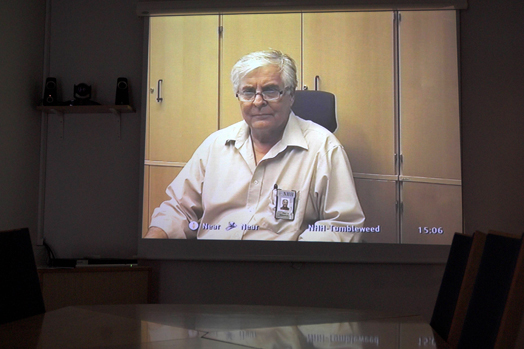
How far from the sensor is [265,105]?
3.64 meters

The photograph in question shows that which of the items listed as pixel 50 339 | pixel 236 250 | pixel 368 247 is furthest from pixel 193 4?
pixel 50 339

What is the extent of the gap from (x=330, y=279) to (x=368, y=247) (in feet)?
1.24

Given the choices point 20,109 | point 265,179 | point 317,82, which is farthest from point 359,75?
point 20,109

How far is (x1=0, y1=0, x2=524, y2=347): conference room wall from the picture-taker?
11.7ft

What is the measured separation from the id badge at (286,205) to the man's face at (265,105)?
49 cm

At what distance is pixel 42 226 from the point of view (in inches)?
150

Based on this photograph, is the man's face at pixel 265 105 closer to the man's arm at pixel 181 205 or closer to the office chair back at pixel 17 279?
the man's arm at pixel 181 205

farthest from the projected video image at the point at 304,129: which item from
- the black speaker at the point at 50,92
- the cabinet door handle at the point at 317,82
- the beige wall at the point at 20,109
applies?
the beige wall at the point at 20,109

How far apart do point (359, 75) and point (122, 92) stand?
182cm

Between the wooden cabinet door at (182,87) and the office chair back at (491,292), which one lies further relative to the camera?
the wooden cabinet door at (182,87)

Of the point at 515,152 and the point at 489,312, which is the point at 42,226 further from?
the point at 515,152

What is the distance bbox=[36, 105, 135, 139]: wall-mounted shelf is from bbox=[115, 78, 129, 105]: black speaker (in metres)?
0.05

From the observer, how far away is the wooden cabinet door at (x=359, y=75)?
3574 millimetres

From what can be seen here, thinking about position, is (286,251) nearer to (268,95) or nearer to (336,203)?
(336,203)
